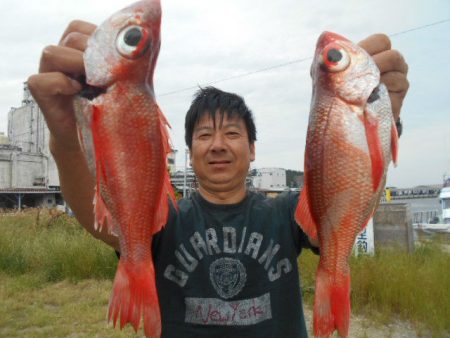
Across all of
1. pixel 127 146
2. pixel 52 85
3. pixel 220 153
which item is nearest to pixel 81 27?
pixel 52 85

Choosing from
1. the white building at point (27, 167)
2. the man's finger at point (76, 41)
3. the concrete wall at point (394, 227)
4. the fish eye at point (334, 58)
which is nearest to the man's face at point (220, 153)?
the fish eye at point (334, 58)

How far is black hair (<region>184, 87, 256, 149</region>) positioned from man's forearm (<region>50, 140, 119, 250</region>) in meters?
0.81

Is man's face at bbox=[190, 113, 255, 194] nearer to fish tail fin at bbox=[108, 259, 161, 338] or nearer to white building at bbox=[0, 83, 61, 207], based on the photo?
fish tail fin at bbox=[108, 259, 161, 338]

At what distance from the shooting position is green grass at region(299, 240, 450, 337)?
5.48 m

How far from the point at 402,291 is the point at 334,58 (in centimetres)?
520

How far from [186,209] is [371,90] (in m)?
1.43

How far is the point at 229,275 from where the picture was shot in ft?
7.93

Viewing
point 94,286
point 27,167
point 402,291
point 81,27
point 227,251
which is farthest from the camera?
point 27,167

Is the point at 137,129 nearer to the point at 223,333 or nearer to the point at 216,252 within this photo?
the point at 216,252

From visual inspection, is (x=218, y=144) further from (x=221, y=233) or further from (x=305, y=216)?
(x=305, y=216)

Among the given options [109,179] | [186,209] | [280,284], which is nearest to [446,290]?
[280,284]

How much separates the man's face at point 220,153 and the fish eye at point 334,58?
0.88 m

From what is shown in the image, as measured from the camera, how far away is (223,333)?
2.34m

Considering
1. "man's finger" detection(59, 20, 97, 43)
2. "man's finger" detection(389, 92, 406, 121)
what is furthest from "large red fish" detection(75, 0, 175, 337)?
"man's finger" detection(389, 92, 406, 121)
